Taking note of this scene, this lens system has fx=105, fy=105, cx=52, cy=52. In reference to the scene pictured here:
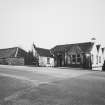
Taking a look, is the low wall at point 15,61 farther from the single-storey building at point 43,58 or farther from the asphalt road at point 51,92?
the asphalt road at point 51,92

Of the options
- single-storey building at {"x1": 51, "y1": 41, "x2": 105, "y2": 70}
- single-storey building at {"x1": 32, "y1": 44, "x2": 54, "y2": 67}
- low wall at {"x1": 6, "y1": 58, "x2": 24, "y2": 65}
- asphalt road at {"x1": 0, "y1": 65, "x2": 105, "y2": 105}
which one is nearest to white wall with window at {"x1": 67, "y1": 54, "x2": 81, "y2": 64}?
single-storey building at {"x1": 51, "y1": 41, "x2": 105, "y2": 70}

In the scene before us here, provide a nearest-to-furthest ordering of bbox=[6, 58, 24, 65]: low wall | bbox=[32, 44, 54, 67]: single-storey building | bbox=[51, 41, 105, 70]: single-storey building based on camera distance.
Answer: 1. bbox=[51, 41, 105, 70]: single-storey building
2. bbox=[32, 44, 54, 67]: single-storey building
3. bbox=[6, 58, 24, 65]: low wall

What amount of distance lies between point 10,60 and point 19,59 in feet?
12.2

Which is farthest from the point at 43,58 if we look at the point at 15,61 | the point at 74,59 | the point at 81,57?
the point at 15,61

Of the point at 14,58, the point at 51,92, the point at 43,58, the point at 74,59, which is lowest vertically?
the point at 51,92

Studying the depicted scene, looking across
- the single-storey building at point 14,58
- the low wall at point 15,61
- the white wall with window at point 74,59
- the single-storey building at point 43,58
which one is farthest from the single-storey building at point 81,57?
the single-storey building at point 14,58

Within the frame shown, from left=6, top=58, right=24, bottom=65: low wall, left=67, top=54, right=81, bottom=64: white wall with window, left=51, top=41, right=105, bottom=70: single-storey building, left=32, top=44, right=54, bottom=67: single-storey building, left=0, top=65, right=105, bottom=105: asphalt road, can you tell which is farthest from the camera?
left=6, top=58, right=24, bottom=65: low wall

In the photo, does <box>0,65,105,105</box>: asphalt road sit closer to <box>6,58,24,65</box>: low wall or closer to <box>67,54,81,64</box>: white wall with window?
<box>67,54,81,64</box>: white wall with window

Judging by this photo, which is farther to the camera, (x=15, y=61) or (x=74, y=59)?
(x=15, y=61)

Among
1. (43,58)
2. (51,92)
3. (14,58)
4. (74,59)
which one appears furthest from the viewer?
(14,58)

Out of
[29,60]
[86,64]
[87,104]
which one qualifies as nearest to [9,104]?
[87,104]

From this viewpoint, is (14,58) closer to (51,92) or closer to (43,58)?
(43,58)

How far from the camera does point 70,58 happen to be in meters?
27.9

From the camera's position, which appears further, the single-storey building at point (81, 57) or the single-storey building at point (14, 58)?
the single-storey building at point (14, 58)
